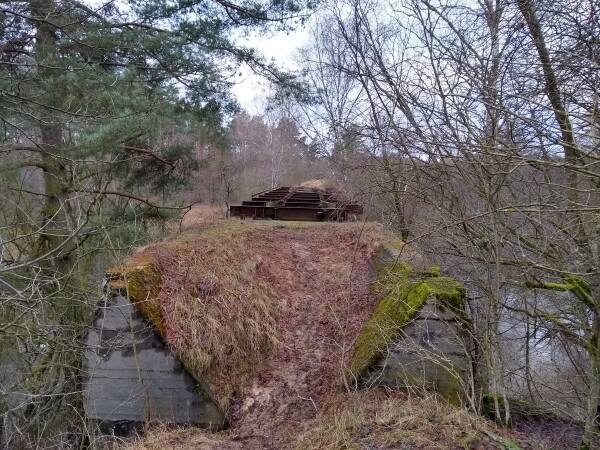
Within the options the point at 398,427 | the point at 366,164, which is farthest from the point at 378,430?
the point at 366,164

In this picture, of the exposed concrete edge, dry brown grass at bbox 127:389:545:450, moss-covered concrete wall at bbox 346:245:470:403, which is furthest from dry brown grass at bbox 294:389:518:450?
→ the exposed concrete edge

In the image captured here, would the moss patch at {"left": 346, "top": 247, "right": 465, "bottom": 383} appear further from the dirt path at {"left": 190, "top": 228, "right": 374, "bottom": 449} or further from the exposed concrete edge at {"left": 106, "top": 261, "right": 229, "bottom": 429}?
the exposed concrete edge at {"left": 106, "top": 261, "right": 229, "bottom": 429}

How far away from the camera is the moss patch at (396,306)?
5.22m

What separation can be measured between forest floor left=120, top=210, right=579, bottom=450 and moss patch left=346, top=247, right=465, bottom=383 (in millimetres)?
293

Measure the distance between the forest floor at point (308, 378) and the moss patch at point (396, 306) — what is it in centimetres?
29

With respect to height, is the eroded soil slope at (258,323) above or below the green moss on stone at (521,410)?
above

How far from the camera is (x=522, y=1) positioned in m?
5.38

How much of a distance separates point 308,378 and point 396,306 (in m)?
1.49

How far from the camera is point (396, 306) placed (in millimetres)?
5746

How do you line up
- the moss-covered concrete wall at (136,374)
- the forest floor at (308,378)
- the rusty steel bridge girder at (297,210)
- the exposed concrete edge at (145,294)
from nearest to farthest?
the forest floor at (308,378) → the moss-covered concrete wall at (136,374) → the exposed concrete edge at (145,294) → the rusty steel bridge girder at (297,210)

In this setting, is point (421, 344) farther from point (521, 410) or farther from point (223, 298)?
point (223, 298)

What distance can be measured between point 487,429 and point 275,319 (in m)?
3.51

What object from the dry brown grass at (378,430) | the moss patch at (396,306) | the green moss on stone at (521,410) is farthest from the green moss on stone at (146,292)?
the green moss on stone at (521,410)

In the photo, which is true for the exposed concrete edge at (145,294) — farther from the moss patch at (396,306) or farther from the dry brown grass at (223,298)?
the moss patch at (396,306)
